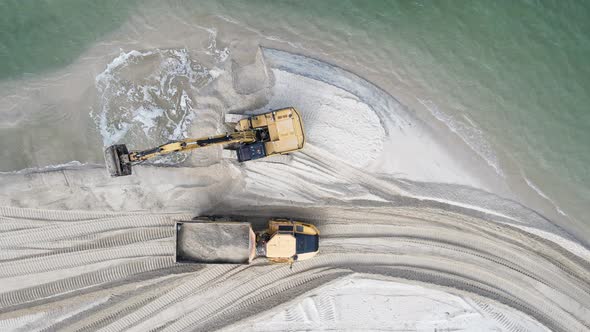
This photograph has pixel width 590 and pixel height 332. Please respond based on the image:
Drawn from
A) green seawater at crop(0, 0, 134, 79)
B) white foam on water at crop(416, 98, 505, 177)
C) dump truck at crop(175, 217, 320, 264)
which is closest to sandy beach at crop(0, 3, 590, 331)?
green seawater at crop(0, 0, 134, 79)

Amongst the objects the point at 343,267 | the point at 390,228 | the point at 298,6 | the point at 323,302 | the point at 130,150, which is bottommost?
the point at 323,302

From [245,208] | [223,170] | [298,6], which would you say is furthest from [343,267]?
[298,6]

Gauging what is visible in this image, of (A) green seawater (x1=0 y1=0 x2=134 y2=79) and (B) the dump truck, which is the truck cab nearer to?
(B) the dump truck

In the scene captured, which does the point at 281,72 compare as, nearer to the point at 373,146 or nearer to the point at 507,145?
the point at 373,146

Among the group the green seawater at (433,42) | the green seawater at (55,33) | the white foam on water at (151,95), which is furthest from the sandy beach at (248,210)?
the green seawater at (433,42)

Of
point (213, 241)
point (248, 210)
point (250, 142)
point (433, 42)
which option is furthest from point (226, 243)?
point (433, 42)

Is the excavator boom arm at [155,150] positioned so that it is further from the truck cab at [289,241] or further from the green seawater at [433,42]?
the green seawater at [433,42]
